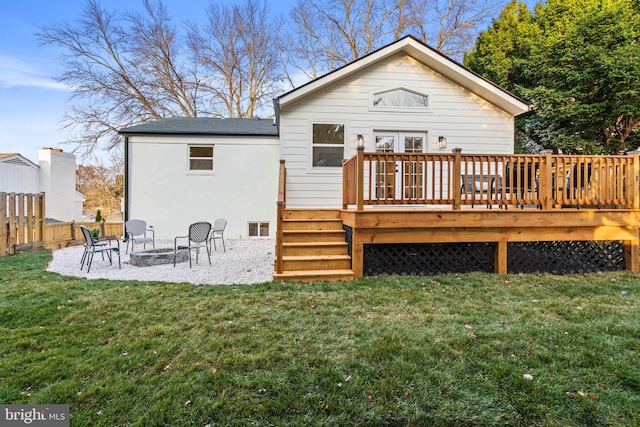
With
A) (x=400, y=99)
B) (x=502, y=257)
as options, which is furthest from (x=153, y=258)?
(x=400, y=99)

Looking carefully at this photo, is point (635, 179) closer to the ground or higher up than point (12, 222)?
higher up

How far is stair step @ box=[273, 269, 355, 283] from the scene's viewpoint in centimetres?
485

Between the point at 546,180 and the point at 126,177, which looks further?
the point at 126,177

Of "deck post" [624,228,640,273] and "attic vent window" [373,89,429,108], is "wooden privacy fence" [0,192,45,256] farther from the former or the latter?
"deck post" [624,228,640,273]

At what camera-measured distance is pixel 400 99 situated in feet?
26.3

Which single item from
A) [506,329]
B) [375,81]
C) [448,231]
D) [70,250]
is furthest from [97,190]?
[506,329]

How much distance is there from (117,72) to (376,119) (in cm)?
1602

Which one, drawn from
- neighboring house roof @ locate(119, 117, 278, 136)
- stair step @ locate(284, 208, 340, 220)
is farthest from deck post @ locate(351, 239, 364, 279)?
neighboring house roof @ locate(119, 117, 278, 136)

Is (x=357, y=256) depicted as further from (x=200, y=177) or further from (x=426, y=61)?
(x=200, y=177)

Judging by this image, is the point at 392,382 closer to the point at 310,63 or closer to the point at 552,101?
the point at 552,101

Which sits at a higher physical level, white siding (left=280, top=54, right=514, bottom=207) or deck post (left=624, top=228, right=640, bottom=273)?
white siding (left=280, top=54, right=514, bottom=207)

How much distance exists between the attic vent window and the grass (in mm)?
5376

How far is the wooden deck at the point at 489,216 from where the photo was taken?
5.02 m

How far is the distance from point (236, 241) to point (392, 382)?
7881mm
